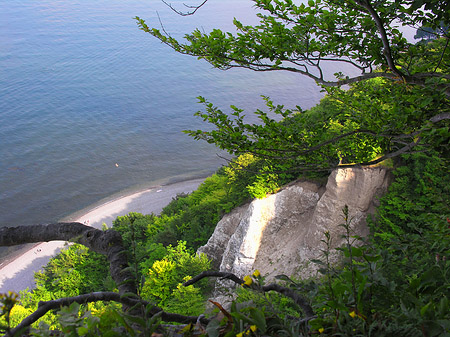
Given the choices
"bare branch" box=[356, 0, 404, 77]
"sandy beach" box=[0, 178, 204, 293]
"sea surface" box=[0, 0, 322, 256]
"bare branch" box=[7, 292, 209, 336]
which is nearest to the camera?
"bare branch" box=[7, 292, 209, 336]

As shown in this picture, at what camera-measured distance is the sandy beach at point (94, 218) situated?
29.9m

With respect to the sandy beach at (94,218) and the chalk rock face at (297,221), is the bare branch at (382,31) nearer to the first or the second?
the chalk rock face at (297,221)

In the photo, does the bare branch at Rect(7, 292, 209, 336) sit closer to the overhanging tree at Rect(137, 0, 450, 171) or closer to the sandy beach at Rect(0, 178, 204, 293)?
the overhanging tree at Rect(137, 0, 450, 171)

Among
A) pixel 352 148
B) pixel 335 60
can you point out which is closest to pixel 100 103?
pixel 352 148

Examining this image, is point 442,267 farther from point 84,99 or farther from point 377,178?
point 84,99

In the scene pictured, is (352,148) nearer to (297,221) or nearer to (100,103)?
(297,221)

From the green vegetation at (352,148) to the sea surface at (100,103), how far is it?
29.6 metres

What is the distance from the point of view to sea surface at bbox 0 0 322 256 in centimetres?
4169

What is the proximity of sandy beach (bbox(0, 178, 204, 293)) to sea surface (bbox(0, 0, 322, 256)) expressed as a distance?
72.8 inches

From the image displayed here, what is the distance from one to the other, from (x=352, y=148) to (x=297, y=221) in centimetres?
1201

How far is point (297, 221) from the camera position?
1806cm

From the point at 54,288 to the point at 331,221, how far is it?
20.0m

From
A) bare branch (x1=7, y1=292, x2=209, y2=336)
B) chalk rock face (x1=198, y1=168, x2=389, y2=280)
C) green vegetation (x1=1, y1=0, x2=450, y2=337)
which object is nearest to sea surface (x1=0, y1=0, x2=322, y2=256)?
chalk rock face (x1=198, y1=168, x2=389, y2=280)

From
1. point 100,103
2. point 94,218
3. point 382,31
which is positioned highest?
point 100,103
